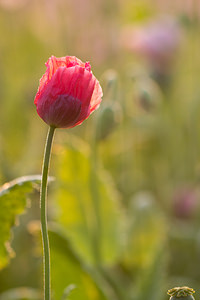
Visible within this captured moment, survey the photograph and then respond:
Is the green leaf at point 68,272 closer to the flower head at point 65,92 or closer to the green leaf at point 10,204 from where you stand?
the green leaf at point 10,204

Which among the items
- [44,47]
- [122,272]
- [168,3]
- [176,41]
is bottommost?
[122,272]

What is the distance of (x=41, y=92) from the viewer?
51cm

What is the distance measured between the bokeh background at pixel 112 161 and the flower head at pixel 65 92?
0.54ft

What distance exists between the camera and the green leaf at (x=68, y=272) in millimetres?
861

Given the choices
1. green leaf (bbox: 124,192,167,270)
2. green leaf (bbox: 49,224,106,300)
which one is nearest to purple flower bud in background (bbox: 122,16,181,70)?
green leaf (bbox: 124,192,167,270)

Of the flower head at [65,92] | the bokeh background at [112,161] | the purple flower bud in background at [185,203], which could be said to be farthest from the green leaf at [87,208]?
the flower head at [65,92]

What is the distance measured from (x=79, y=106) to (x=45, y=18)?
6.87ft

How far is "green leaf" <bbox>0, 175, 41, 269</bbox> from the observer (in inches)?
23.4

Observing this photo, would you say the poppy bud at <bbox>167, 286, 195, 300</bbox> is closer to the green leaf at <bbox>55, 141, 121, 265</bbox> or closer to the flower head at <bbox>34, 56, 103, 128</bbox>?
the flower head at <bbox>34, 56, 103, 128</bbox>

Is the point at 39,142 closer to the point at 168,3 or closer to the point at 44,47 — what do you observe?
the point at 44,47

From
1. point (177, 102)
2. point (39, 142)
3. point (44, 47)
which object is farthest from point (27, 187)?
point (44, 47)

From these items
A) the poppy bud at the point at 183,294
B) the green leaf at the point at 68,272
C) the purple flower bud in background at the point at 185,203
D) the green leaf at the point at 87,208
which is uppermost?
the purple flower bud in background at the point at 185,203

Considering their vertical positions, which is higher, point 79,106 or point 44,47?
point 44,47

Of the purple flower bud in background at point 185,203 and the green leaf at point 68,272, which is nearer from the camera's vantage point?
the green leaf at point 68,272
